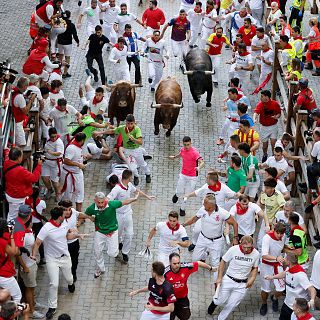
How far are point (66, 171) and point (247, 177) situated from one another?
3583 mm

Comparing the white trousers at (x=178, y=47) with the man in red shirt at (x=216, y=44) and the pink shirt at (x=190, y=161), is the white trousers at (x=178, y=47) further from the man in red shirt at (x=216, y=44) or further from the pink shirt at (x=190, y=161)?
the pink shirt at (x=190, y=161)

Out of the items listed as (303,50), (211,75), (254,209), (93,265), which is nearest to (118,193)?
(93,265)

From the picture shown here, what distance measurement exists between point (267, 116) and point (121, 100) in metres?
3.38

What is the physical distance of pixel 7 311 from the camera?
38.0 ft

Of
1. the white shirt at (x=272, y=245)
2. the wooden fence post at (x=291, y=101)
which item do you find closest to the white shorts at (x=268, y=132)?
the wooden fence post at (x=291, y=101)

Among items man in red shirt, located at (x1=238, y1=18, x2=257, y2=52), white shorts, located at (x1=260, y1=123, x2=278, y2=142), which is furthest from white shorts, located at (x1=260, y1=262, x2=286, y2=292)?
man in red shirt, located at (x1=238, y1=18, x2=257, y2=52)

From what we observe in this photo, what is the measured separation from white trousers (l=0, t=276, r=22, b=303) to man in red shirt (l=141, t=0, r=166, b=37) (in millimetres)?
11821

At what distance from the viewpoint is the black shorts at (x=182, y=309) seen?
1362 cm

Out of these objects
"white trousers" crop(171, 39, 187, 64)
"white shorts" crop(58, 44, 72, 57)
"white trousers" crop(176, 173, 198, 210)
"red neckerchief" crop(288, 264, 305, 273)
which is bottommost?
"red neckerchief" crop(288, 264, 305, 273)

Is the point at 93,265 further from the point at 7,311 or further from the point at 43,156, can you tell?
the point at 7,311

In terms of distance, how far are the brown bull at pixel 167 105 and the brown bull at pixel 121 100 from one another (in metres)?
0.57

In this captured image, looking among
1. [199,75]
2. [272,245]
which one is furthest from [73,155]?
[199,75]

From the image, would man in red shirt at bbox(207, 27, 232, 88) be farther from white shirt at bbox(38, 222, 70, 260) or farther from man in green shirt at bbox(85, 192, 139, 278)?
white shirt at bbox(38, 222, 70, 260)

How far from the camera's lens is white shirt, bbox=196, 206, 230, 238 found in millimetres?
14938
